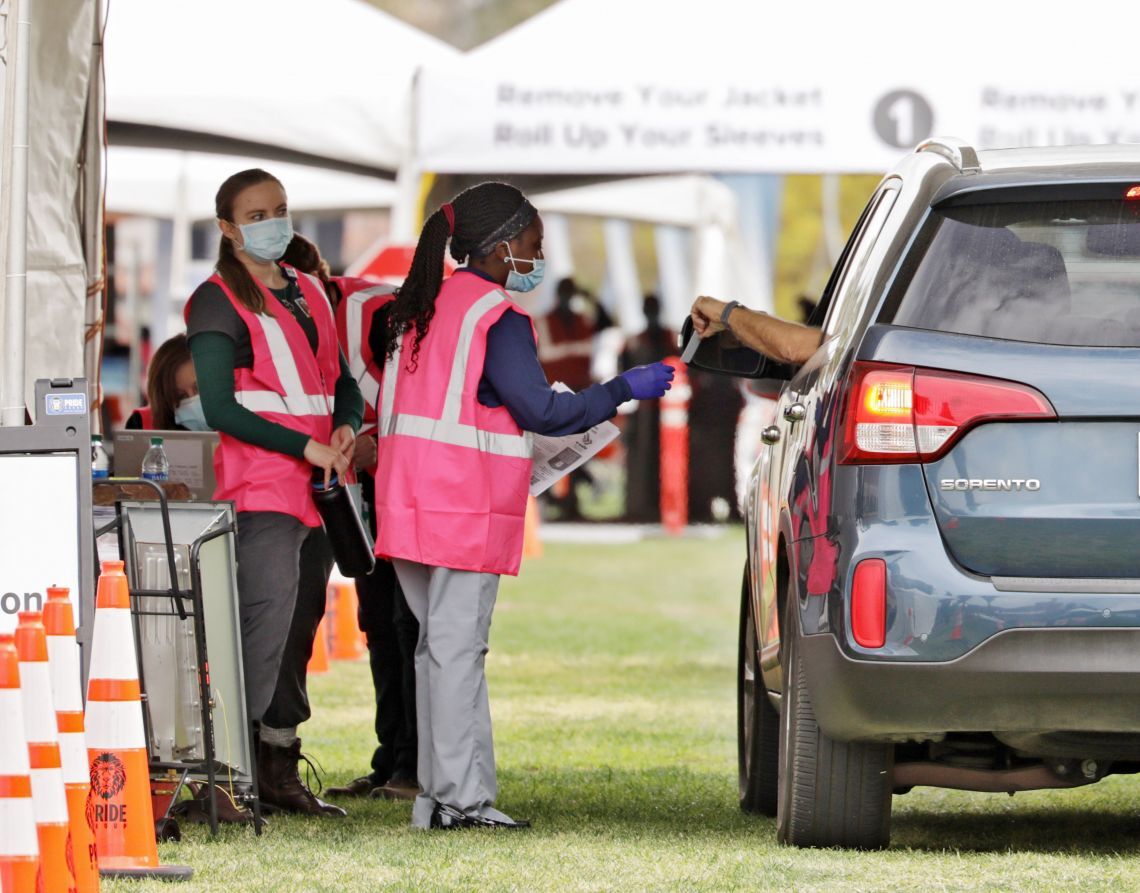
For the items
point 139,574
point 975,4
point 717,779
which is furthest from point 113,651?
point 975,4

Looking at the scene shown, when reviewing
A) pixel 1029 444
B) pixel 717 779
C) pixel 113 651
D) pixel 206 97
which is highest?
pixel 206 97

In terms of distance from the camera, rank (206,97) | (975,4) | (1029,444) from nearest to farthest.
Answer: (1029,444), (975,4), (206,97)

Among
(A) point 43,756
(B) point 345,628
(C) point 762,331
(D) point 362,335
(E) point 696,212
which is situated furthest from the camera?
(E) point 696,212

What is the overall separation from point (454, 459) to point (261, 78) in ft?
19.6

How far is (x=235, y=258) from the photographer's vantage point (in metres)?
7.49

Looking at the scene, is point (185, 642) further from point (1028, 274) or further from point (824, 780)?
point (1028, 274)

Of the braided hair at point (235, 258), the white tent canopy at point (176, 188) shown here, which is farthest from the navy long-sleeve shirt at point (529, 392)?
the white tent canopy at point (176, 188)

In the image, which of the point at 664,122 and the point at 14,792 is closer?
the point at 14,792

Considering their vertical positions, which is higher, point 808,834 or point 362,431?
point 362,431

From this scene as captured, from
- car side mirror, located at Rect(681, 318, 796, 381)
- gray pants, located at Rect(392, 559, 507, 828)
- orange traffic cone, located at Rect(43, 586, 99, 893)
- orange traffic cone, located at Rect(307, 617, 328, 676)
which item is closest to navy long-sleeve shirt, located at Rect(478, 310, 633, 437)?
car side mirror, located at Rect(681, 318, 796, 381)

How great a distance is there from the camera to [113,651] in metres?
5.87

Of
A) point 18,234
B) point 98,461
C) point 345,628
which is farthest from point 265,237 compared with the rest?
point 345,628

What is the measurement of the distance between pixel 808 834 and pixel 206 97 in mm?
7172

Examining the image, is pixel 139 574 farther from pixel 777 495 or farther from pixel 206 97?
pixel 206 97
